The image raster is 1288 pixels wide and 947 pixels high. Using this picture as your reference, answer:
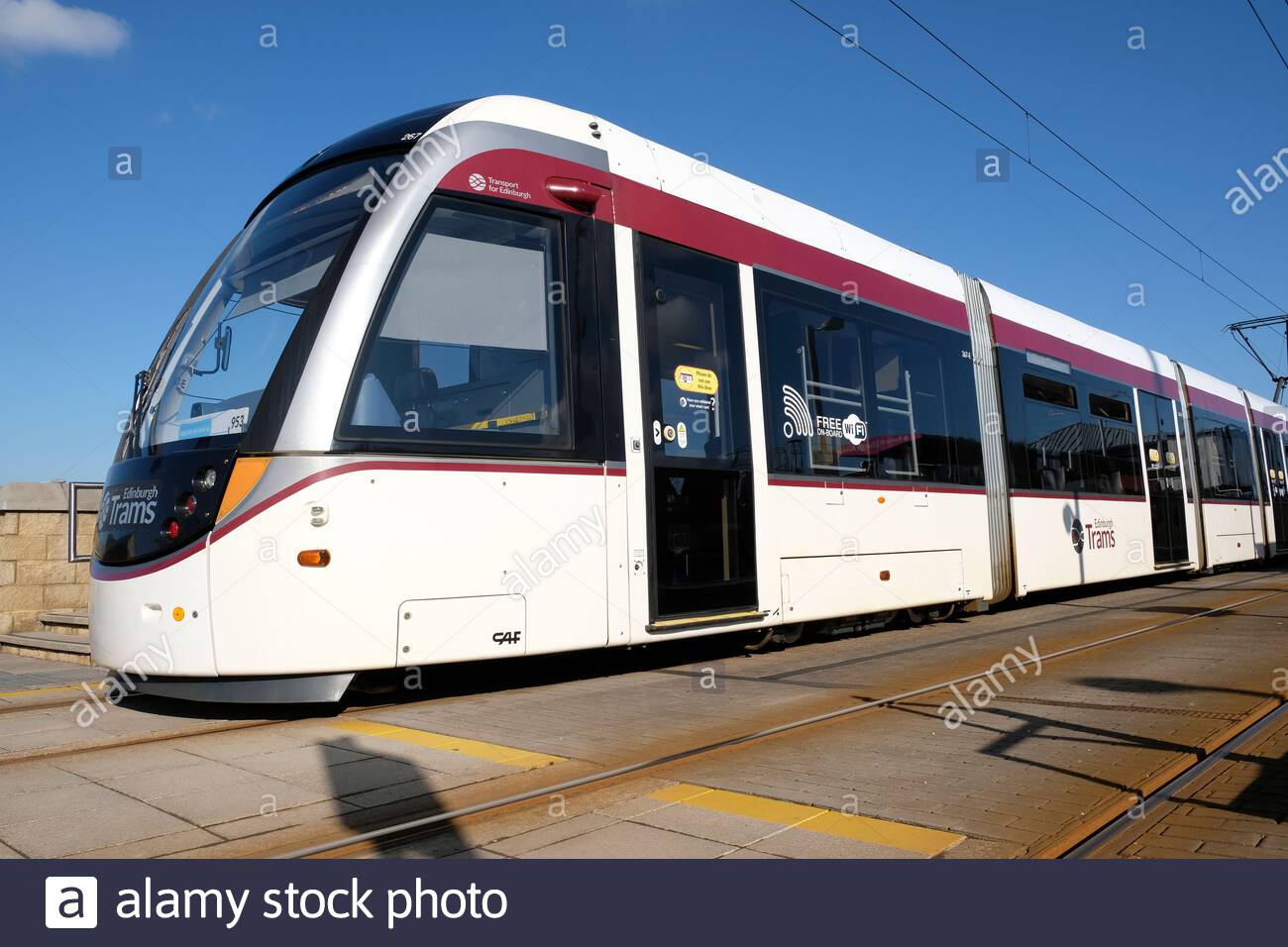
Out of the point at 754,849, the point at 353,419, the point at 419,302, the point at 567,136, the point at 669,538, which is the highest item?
the point at 567,136

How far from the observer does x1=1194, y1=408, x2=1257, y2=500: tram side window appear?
18.3 meters

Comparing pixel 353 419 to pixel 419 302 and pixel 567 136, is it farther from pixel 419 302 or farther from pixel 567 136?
pixel 567 136

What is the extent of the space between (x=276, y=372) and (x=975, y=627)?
8.14m

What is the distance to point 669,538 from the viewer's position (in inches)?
292

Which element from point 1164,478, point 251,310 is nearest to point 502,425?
point 251,310

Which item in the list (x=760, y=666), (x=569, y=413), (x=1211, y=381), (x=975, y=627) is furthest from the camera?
(x=1211, y=381)

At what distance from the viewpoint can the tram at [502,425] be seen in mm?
5707

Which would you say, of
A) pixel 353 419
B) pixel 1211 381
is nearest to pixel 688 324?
pixel 353 419

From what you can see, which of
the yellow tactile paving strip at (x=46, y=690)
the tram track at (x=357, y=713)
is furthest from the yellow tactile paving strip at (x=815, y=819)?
the yellow tactile paving strip at (x=46, y=690)

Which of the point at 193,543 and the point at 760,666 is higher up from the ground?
the point at 193,543

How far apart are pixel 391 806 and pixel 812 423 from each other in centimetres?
563

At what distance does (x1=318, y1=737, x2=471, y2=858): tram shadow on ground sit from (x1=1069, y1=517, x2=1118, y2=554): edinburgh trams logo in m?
10.5

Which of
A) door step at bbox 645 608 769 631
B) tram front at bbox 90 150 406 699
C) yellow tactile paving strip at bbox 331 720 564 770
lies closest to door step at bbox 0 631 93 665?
tram front at bbox 90 150 406 699

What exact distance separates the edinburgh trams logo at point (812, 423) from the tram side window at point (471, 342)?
2546mm
